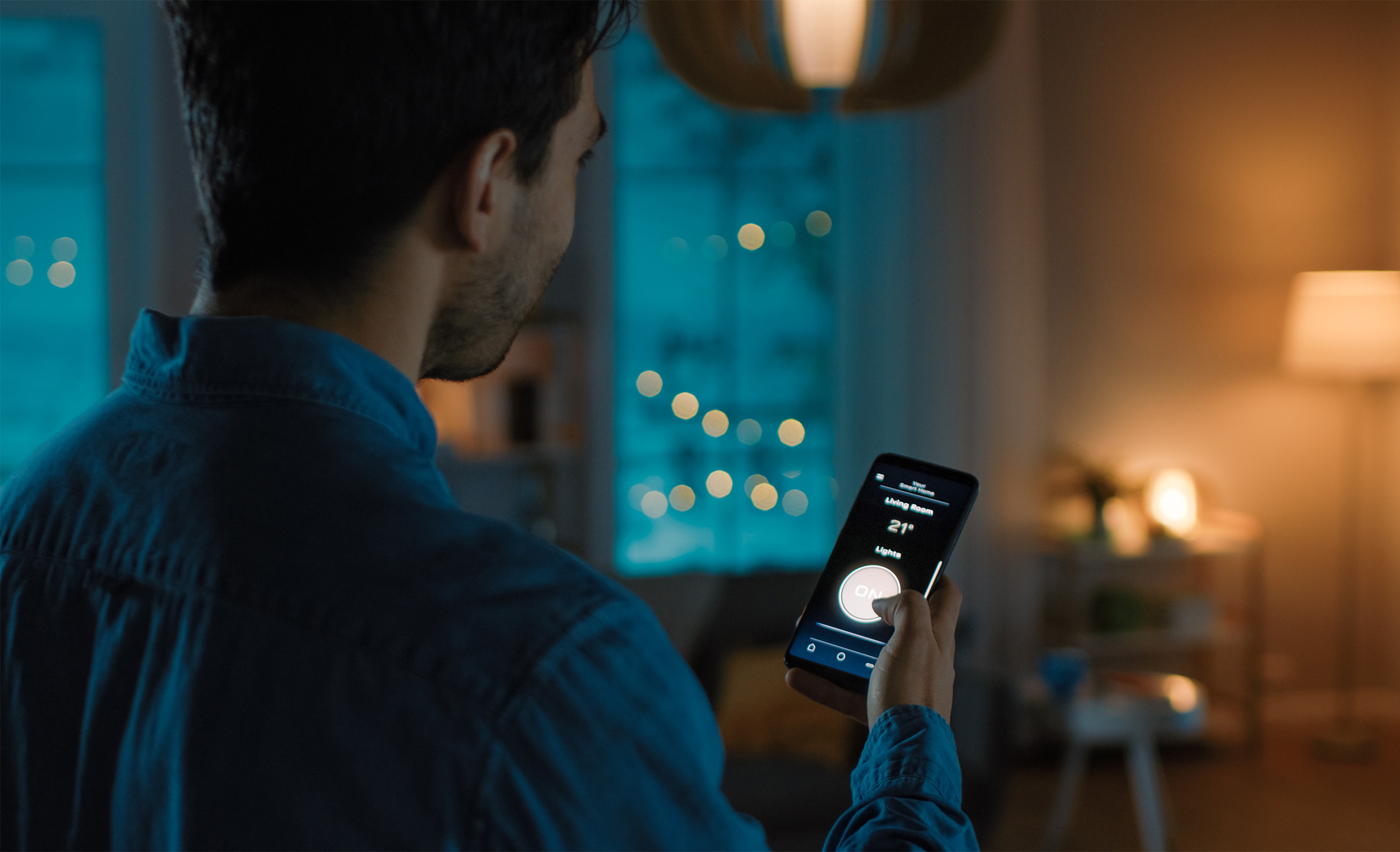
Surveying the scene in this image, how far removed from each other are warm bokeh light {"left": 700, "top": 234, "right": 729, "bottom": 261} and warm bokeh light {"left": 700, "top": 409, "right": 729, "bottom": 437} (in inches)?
20.7

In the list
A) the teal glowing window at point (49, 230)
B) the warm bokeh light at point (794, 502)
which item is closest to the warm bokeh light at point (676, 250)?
the warm bokeh light at point (794, 502)

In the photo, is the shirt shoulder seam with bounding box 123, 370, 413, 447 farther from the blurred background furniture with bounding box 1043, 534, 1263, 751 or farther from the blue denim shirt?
the blurred background furniture with bounding box 1043, 534, 1263, 751

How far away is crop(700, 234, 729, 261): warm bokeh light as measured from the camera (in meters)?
3.71

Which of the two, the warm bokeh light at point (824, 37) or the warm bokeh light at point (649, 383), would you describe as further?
the warm bokeh light at point (649, 383)

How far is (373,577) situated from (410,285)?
0.56 feet

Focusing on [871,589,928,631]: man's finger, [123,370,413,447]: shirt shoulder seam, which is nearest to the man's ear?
[123,370,413,447]: shirt shoulder seam

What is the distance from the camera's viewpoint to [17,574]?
0.47 metres

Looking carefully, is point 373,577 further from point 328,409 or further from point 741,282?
point 741,282

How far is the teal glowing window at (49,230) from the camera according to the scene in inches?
130

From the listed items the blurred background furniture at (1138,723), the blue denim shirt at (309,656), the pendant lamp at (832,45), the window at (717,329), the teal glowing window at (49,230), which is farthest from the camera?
the window at (717,329)

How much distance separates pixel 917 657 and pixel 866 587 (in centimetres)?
27

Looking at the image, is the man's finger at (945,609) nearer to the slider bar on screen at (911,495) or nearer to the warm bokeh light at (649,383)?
the slider bar on screen at (911,495)

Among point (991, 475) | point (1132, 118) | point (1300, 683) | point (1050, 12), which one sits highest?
point (1050, 12)

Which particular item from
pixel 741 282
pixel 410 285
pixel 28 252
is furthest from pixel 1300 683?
pixel 28 252
